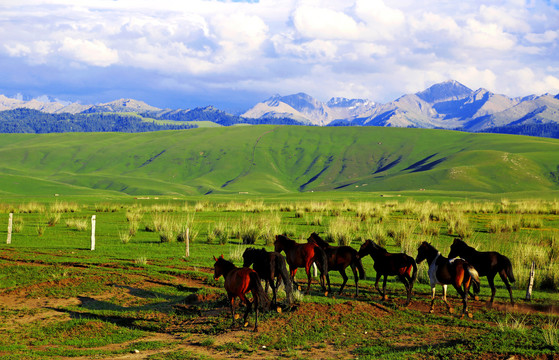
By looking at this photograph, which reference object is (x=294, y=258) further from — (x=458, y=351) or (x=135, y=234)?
(x=135, y=234)

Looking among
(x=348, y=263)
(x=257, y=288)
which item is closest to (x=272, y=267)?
(x=257, y=288)

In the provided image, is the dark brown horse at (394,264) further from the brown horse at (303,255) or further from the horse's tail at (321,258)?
the brown horse at (303,255)

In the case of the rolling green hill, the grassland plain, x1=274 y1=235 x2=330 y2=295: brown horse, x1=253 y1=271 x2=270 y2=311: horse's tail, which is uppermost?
the rolling green hill

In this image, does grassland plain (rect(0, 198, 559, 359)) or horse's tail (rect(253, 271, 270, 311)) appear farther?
horse's tail (rect(253, 271, 270, 311))

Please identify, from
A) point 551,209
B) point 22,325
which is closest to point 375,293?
point 22,325

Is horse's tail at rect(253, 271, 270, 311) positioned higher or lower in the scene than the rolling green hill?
lower

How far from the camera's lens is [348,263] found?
1481 cm

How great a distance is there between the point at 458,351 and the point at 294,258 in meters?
5.80

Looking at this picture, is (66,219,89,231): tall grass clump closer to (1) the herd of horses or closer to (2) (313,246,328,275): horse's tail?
(1) the herd of horses

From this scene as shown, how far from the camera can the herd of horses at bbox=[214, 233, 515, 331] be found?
1176cm

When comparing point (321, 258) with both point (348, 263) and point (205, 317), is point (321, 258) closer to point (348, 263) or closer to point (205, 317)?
point (348, 263)

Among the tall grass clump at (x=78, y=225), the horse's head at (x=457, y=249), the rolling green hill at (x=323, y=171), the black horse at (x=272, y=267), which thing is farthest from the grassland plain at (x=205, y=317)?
the rolling green hill at (x=323, y=171)

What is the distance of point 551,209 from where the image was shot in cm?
4600

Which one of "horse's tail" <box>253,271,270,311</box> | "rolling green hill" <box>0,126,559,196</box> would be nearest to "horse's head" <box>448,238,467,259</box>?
"horse's tail" <box>253,271,270,311</box>
